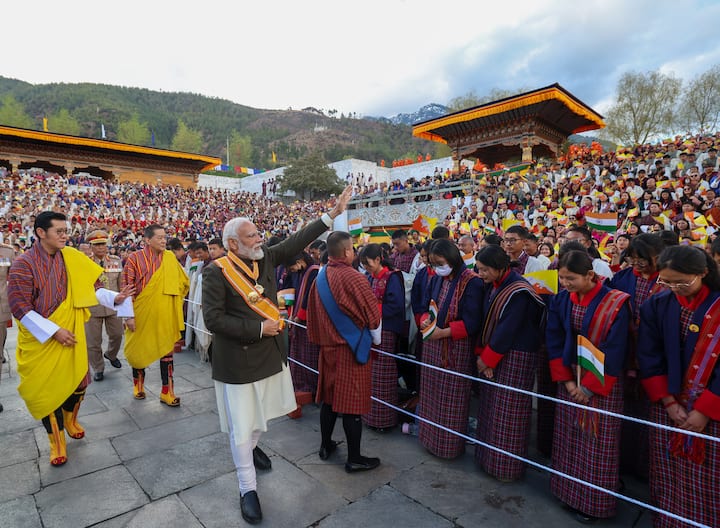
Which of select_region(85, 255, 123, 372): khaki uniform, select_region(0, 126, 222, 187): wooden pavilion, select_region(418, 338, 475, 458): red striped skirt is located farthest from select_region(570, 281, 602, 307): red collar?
select_region(0, 126, 222, 187): wooden pavilion

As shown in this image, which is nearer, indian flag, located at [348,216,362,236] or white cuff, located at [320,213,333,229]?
white cuff, located at [320,213,333,229]

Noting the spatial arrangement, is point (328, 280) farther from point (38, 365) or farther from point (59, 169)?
point (59, 169)

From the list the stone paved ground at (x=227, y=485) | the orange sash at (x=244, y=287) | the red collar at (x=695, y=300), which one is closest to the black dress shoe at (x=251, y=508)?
the stone paved ground at (x=227, y=485)

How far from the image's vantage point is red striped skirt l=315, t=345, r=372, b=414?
2627mm

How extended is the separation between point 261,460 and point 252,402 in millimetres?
628

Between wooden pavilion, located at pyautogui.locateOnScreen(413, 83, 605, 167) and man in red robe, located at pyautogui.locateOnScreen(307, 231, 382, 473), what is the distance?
53.8 feet

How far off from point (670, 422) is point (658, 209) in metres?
6.50

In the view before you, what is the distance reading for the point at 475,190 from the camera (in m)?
15.0

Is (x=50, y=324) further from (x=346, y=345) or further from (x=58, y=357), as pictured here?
(x=346, y=345)

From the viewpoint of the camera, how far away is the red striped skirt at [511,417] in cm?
258

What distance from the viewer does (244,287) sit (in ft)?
7.50

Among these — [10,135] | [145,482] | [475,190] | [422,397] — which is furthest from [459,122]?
[10,135]

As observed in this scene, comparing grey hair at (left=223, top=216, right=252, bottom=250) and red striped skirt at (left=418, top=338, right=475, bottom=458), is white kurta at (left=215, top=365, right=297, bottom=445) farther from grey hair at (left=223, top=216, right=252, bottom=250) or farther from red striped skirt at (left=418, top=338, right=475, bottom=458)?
red striped skirt at (left=418, top=338, right=475, bottom=458)

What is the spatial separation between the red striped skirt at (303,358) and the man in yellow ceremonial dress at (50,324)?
186 centimetres
